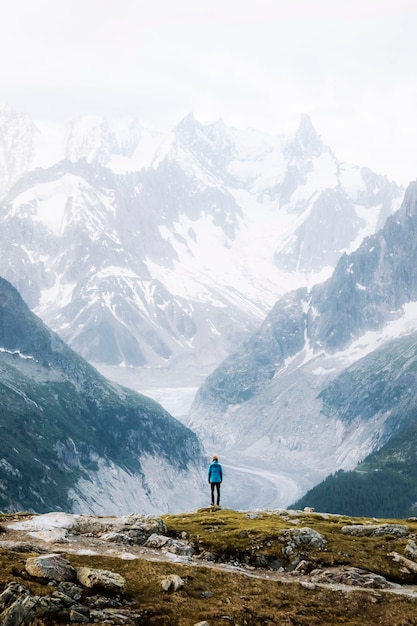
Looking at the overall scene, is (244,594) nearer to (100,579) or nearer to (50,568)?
(100,579)

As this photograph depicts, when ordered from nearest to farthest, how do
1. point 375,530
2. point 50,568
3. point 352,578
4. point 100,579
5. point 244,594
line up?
point 100,579 < point 50,568 < point 244,594 < point 352,578 < point 375,530

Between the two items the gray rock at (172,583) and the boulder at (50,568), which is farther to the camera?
the gray rock at (172,583)

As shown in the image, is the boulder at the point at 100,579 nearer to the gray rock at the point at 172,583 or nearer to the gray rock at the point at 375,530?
the gray rock at the point at 172,583

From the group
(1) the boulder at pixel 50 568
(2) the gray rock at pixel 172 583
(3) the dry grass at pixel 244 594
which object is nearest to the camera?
(3) the dry grass at pixel 244 594

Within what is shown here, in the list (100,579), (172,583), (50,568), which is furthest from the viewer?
(172,583)

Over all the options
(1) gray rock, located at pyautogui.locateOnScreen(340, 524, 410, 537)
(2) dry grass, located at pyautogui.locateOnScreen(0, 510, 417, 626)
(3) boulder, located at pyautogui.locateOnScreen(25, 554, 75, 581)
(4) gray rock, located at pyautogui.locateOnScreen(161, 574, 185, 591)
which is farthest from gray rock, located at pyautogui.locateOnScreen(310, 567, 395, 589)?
(3) boulder, located at pyautogui.locateOnScreen(25, 554, 75, 581)

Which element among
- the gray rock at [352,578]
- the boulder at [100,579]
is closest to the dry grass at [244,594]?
the boulder at [100,579]

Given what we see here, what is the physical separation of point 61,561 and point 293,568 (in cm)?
2100

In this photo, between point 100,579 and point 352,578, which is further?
point 352,578

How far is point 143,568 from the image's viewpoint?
45.6 metres

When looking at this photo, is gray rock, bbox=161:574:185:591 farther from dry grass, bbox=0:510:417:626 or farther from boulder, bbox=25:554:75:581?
boulder, bbox=25:554:75:581

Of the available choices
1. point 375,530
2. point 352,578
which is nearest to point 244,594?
point 352,578

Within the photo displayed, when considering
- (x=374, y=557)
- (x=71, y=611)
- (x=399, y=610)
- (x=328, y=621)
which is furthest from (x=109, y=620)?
(x=374, y=557)

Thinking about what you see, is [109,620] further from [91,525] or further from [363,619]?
[91,525]
